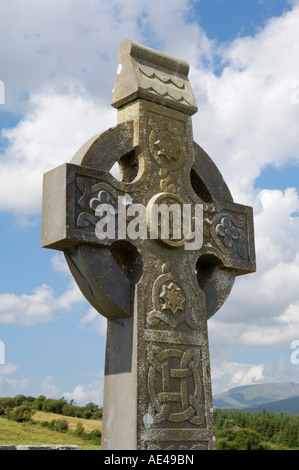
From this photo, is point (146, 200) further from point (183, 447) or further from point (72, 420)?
point (72, 420)

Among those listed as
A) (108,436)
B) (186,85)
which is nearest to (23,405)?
(108,436)

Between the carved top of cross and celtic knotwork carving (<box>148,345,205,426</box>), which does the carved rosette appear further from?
celtic knotwork carving (<box>148,345,205,426</box>)

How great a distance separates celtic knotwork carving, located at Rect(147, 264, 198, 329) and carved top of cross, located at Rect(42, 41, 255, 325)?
0.01m

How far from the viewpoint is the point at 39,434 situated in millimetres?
8352

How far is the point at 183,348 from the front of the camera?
5152 millimetres

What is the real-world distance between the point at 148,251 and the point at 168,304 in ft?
1.60

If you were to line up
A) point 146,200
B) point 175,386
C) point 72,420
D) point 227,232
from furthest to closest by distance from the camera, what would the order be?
point 72,420 → point 227,232 → point 146,200 → point 175,386

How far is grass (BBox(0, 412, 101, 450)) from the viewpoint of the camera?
7.92 metres

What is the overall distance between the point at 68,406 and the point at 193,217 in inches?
184

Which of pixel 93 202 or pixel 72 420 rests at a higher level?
pixel 93 202

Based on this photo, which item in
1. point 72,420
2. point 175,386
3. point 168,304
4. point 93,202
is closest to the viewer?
point 93,202

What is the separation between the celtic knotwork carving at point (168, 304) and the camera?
5016 mm

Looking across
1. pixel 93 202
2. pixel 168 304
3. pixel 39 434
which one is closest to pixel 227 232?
pixel 168 304
